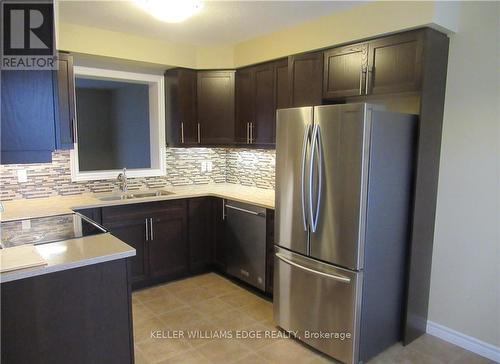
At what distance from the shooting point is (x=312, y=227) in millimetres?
2410

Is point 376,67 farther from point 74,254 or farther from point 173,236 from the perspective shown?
point 173,236

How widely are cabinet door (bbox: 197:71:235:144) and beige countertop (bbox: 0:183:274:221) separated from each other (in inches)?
23.2

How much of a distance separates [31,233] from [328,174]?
1865 mm

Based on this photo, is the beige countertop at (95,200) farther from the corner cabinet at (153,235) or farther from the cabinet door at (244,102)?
the cabinet door at (244,102)

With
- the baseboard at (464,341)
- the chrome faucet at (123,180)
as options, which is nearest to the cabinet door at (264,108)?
the chrome faucet at (123,180)

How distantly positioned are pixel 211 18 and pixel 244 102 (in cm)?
101

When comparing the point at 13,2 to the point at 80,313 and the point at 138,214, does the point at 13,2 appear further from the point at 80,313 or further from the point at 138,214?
the point at 138,214

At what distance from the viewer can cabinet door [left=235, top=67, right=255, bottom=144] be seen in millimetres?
3688

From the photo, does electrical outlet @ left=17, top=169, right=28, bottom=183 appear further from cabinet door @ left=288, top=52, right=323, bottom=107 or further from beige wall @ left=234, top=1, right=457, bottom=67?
cabinet door @ left=288, top=52, right=323, bottom=107

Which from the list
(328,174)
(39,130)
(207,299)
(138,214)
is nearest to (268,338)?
(207,299)

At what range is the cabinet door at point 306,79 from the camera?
2.99 m

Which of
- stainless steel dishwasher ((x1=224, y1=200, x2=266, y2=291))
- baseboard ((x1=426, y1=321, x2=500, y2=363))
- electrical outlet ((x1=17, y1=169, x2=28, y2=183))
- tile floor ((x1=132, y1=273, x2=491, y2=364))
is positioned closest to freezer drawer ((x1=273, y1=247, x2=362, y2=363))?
tile floor ((x1=132, y1=273, x2=491, y2=364))

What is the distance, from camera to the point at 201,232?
379cm

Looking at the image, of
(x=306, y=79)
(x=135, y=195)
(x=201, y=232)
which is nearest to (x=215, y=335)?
(x=201, y=232)
